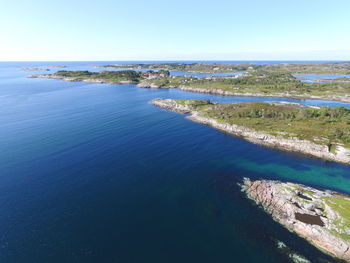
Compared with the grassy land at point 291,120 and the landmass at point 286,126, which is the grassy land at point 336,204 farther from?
the grassy land at point 291,120

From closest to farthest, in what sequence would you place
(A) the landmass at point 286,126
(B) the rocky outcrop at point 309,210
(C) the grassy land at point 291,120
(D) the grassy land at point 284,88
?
(B) the rocky outcrop at point 309,210 < (A) the landmass at point 286,126 < (C) the grassy land at point 291,120 < (D) the grassy land at point 284,88

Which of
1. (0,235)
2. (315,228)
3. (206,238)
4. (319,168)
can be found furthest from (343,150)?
(0,235)

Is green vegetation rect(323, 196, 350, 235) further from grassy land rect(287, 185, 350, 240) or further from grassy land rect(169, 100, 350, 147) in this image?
grassy land rect(169, 100, 350, 147)

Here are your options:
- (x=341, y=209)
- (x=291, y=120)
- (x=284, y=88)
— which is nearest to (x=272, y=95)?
(x=284, y=88)

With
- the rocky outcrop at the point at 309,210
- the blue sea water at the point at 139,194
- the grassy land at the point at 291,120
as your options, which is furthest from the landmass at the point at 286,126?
the rocky outcrop at the point at 309,210

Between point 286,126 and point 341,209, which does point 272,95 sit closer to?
point 286,126

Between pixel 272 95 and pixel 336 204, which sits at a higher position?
pixel 272 95
